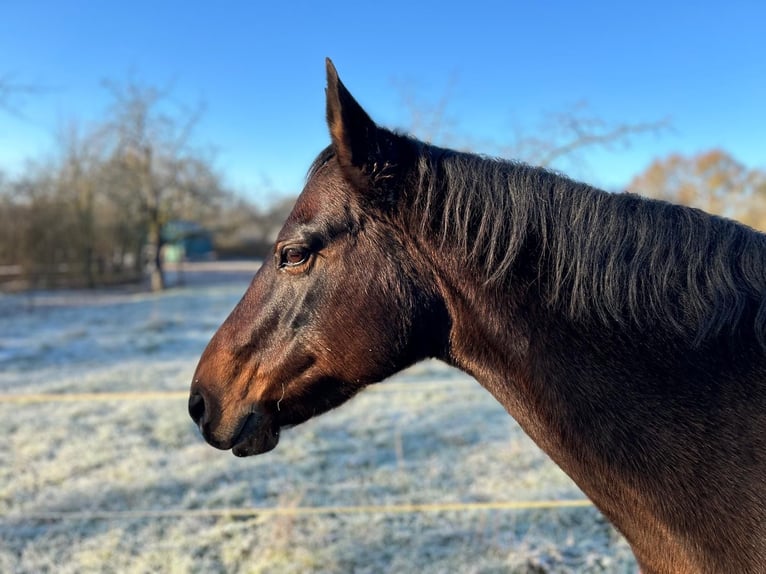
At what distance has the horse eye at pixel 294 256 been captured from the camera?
4.92 ft

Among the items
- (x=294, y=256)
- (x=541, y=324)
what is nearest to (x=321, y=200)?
(x=294, y=256)

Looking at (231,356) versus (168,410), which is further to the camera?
(168,410)

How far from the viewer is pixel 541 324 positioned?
129cm

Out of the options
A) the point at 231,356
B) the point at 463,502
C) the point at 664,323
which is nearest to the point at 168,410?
the point at 463,502

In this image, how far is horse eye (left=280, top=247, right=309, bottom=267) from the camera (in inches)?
59.1

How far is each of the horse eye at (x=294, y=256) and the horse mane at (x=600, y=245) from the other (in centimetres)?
35

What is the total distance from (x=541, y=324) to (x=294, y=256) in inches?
28.6

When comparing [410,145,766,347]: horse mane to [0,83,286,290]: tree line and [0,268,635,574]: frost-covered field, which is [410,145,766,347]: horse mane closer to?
[0,268,635,574]: frost-covered field

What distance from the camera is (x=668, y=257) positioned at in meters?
1.22

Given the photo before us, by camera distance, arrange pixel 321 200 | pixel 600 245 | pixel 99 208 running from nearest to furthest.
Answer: pixel 600 245 < pixel 321 200 < pixel 99 208

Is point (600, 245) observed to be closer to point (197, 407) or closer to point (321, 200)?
point (321, 200)

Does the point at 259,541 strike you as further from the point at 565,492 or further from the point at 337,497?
the point at 565,492

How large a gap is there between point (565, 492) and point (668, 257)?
3679mm

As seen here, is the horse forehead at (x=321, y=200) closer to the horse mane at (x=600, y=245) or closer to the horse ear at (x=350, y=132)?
the horse ear at (x=350, y=132)
